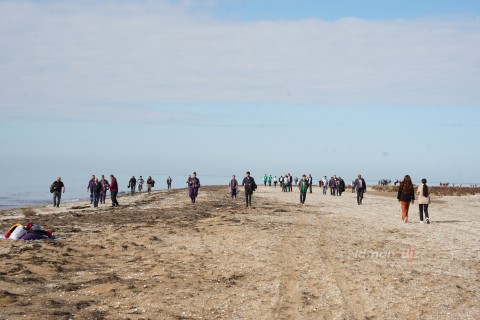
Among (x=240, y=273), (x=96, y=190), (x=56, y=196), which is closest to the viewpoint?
(x=240, y=273)

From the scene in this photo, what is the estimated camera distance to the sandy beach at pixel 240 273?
9.74m

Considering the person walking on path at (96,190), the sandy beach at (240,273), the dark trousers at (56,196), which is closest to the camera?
the sandy beach at (240,273)

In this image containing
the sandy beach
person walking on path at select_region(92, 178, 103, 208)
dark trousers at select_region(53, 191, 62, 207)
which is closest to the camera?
the sandy beach

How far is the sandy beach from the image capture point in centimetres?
974

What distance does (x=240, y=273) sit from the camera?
41.7 feet

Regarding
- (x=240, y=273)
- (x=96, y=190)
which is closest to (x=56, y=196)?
(x=96, y=190)

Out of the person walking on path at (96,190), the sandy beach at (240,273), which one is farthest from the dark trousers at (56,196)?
the sandy beach at (240,273)

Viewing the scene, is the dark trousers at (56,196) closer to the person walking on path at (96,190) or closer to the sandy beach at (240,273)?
the person walking on path at (96,190)

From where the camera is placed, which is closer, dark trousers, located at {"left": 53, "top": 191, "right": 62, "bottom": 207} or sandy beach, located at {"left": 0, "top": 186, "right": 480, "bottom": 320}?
sandy beach, located at {"left": 0, "top": 186, "right": 480, "bottom": 320}

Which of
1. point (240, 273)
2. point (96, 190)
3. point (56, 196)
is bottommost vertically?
point (240, 273)

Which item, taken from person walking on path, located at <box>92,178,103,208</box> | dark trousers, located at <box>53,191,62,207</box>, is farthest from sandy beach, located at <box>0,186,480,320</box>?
dark trousers, located at <box>53,191,62,207</box>

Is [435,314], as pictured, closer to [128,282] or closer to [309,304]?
[309,304]

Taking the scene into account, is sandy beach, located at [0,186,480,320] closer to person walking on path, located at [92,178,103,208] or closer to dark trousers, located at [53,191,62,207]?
person walking on path, located at [92,178,103,208]

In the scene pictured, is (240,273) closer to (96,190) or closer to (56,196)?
(96,190)
